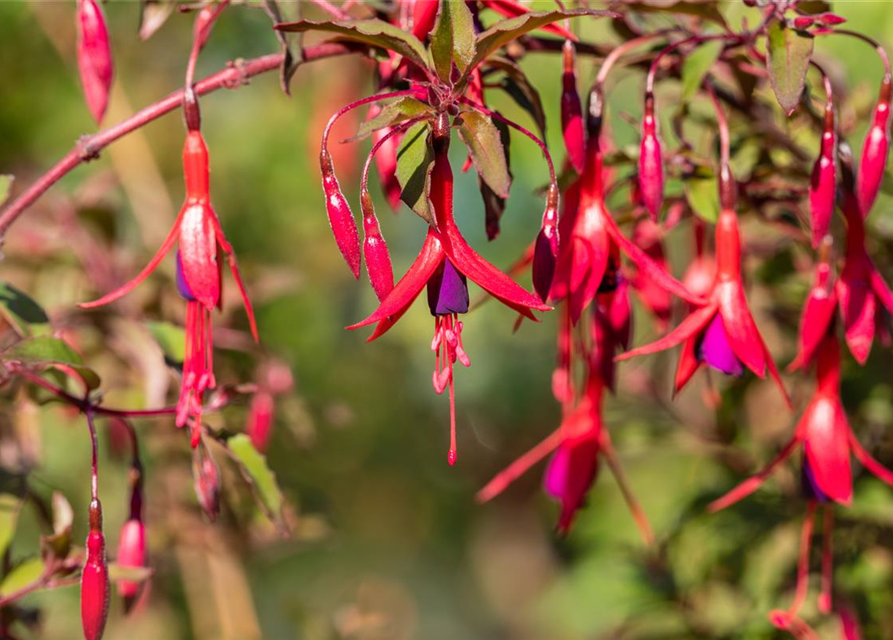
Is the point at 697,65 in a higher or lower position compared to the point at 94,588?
higher

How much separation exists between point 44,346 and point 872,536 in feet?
2.14

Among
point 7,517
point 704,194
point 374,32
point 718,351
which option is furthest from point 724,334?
point 7,517

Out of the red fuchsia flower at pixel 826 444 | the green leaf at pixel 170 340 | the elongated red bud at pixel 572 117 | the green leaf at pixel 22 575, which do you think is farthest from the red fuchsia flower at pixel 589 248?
the green leaf at pixel 22 575

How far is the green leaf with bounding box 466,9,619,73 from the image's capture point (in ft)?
1.36

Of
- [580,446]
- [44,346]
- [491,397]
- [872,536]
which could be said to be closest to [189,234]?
[44,346]

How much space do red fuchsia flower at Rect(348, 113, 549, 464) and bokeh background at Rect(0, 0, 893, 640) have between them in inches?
8.8

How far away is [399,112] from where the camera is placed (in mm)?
430

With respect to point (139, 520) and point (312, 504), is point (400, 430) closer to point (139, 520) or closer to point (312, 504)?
point (312, 504)

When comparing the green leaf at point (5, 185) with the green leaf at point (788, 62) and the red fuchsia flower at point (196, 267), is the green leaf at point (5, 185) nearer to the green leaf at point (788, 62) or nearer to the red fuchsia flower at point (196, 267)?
the red fuchsia flower at point (196, 267)

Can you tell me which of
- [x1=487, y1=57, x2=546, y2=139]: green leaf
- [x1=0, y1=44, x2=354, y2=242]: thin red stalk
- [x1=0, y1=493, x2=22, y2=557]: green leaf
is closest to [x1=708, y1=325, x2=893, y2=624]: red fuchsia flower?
[x1=487, y1=57, x2=546, y2=139]: green leaf

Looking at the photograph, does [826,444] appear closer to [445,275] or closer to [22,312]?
[445,275]

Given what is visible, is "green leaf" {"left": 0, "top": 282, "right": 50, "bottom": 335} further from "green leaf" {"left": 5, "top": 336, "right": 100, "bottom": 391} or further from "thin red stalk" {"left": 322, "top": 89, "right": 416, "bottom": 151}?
"thin red stalk" {"left": 322, "top": 89, "right": 416, "bottom": 151}

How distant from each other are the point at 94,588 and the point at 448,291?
20cm

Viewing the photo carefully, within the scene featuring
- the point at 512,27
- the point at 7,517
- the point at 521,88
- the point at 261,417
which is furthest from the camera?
the point at 261,417
